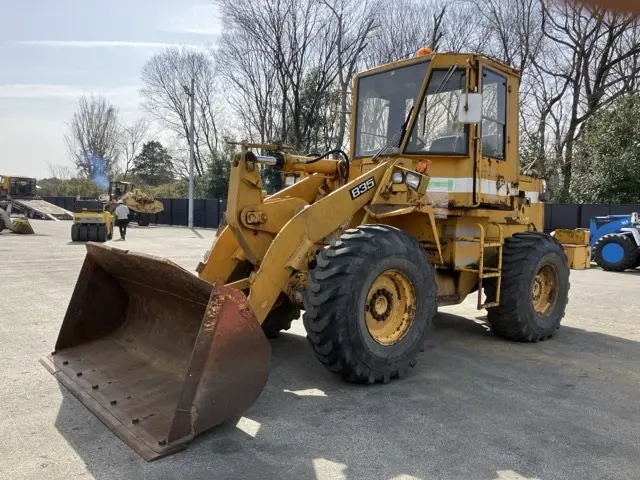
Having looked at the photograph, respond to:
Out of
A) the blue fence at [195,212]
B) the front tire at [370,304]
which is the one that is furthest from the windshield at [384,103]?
the blue fence at [195,212]

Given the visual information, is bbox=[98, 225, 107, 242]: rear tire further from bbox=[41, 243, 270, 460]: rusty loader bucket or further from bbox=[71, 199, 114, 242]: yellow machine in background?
bbox=[41, 243, 270, 460]: rusty loader bucket

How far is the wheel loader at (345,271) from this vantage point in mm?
3520

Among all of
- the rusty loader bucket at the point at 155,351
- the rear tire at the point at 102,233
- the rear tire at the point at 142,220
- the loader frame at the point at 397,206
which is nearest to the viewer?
the rusty loader bucket at the point at 155,351

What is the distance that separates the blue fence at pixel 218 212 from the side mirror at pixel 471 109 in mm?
3566

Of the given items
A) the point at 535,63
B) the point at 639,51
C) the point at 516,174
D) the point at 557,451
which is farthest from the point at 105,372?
the point at 535,63

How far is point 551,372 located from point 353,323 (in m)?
2.21

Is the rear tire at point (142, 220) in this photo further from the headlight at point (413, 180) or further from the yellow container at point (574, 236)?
the headlight at point (413, 180)

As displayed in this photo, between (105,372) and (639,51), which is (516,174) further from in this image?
(639,51)

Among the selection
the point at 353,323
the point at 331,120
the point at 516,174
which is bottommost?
the point at 353,323

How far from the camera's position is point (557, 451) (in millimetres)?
3414

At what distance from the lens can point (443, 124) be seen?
557 cm

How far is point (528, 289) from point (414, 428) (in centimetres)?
291

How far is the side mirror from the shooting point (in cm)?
490

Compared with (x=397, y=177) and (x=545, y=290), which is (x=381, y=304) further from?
(x=545, y=290)
